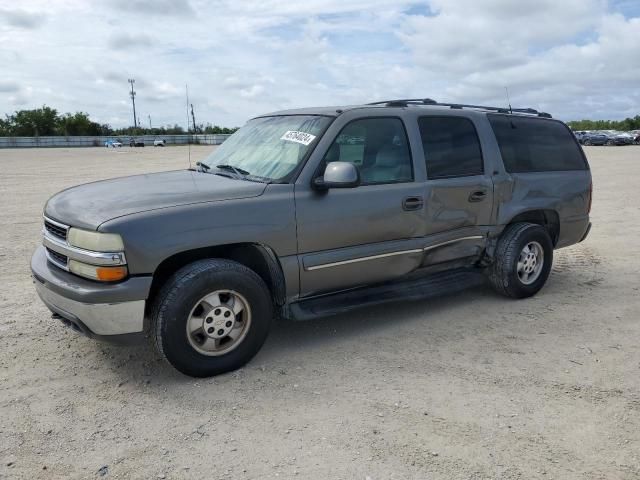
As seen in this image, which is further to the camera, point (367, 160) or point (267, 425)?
point (367, 160)

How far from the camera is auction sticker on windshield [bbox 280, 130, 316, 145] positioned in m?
4.24

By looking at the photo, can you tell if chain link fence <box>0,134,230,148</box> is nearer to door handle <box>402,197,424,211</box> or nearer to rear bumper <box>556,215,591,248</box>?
rear bumper <box>556,215,591,248</box>

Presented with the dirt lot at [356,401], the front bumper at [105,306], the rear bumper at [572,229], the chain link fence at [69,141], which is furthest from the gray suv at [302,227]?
the chain link fence at [69,141]

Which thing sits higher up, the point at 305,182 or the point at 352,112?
the point at 352,112

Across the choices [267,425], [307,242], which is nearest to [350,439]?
[267,425]

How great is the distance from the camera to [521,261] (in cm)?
543

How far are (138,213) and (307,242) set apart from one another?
118 centimetres

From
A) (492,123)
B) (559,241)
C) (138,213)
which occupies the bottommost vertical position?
(559,241)

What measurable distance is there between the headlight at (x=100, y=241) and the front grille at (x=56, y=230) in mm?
272

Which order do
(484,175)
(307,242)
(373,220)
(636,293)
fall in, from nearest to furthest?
(307,242) < (373,220) < (484,175) < (636,293)

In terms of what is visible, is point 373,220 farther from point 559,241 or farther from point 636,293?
point 636,293

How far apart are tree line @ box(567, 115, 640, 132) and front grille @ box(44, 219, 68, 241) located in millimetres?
73862

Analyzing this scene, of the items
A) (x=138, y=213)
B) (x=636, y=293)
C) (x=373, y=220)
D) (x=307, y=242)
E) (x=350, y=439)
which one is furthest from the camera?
(x=636, y=293)

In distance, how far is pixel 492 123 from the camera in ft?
17.5
